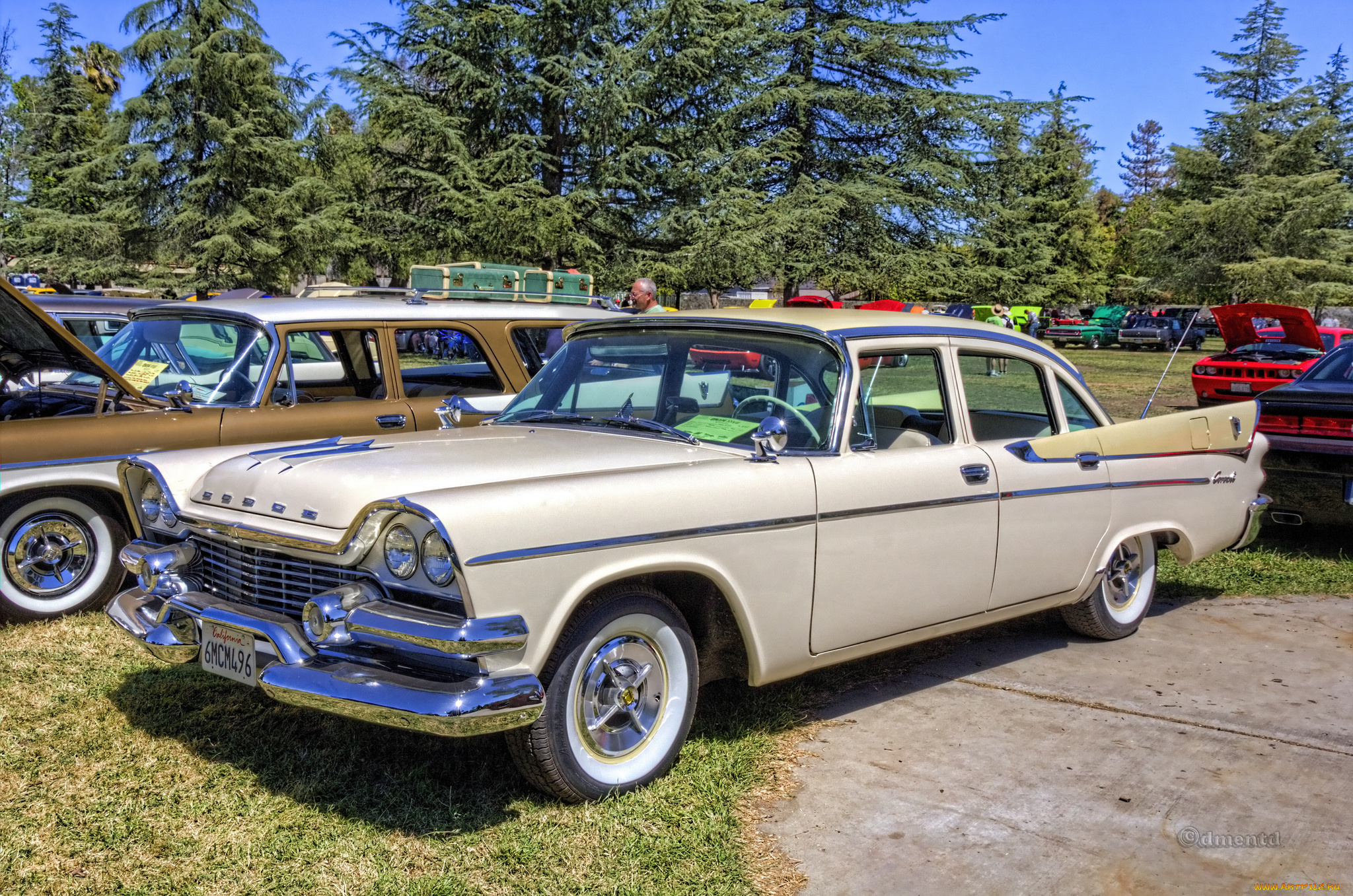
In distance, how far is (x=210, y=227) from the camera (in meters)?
26.8

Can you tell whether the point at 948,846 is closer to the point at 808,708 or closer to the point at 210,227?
the point at 808,708

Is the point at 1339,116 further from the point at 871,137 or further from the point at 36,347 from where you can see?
the point at 36,347

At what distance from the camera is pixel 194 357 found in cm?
689

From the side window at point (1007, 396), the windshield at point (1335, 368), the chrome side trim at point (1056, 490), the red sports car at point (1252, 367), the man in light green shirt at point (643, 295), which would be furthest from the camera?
the red sports car at point (1252, 367)

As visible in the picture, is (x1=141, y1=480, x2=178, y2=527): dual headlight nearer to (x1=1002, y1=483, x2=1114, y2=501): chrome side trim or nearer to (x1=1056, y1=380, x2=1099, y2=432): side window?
(x1=1002, y1=483, x2=1114, y2=501): chrome side trim

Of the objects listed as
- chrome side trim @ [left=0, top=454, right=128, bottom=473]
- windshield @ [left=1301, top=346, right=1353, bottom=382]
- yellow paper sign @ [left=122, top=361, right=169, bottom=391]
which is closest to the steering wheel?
chrome side trim @ [left=0, top=454, right=128, bottom=473]

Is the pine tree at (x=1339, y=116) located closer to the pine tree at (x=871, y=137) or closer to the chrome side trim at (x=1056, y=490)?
the pine tree at (x=871, y=137)

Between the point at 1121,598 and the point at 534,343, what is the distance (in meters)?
4.10

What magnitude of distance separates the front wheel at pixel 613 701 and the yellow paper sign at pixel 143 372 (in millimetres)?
4332

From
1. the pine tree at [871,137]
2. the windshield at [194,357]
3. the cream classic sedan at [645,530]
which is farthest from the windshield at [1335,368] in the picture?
the pine tree at [871,137]

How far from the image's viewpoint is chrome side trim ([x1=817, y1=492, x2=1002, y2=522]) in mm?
4230

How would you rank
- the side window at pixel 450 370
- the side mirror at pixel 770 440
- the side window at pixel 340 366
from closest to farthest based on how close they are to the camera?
the side mirror at pixel 770 440, the side window at pixel 340 366, the side window at pixel 450 370

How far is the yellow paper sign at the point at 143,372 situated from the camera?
679cm

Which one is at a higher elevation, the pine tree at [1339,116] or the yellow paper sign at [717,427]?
the pine tree at [1339,116]
